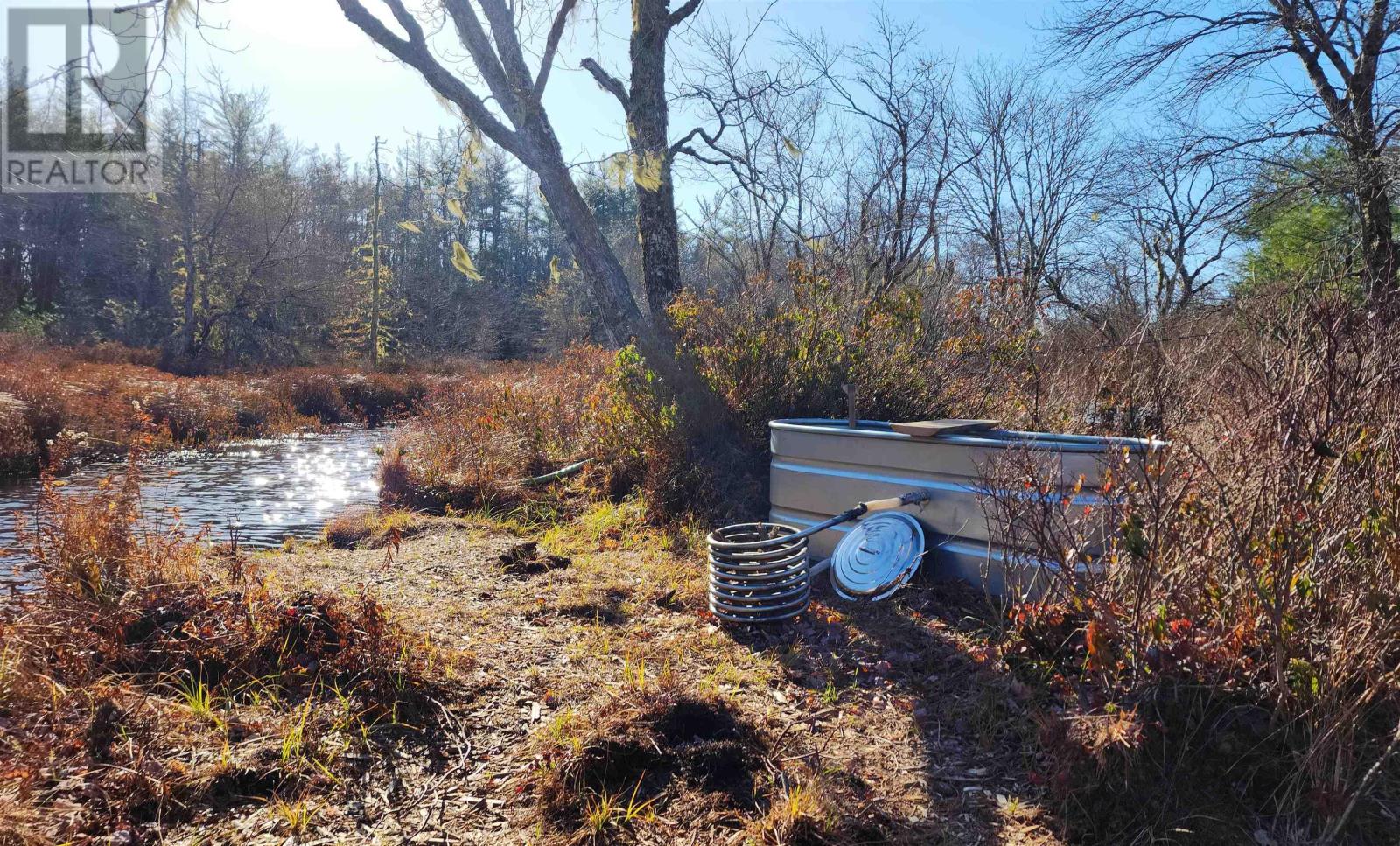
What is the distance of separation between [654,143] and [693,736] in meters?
7.68

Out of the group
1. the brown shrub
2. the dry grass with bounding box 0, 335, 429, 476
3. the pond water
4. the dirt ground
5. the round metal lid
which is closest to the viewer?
the dirt ground

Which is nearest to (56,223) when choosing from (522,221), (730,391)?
(522,221)

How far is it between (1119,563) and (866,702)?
115 centimetres

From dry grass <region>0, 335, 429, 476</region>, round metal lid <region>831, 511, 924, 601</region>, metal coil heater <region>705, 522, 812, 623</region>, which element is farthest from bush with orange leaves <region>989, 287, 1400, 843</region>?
dry grass <region>0, 335, 429, 476</region>

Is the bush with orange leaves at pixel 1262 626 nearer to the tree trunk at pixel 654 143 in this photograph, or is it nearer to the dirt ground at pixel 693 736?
the dirt ground at pixel 693 736

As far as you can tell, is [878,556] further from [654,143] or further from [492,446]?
[654,143]

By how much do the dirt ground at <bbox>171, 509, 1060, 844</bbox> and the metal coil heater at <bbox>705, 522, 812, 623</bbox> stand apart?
11 centimetres

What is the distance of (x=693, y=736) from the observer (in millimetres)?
2920

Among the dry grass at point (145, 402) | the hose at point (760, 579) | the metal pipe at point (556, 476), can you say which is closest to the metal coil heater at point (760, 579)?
the hose at point (760, 579)

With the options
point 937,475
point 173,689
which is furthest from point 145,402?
point 937,475

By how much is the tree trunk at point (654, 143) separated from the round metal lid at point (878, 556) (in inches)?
196

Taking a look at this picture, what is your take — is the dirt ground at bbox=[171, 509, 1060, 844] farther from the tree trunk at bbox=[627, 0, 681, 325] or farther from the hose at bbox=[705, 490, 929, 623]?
the tree trunk at bbox=[627, 0, 681, 325]

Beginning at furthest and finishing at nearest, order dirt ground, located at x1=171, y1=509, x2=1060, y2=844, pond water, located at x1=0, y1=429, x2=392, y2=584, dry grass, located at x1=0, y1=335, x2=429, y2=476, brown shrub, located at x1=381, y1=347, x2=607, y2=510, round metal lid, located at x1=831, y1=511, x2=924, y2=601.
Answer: dry grass, located at x1=0, y1=335, x2=429, y2=476 → brown shrub, located at x1=381, y1=347, x2=607, y2=510 → pond water, located at x1=0, y1=429, x2=392, y2=584 → round metal lid, located at x1=831, y1=511, x2=924, y2=601 → dirt ground, located at x1=171, y1=509, x2=1060, y2=844

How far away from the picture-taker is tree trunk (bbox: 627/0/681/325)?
898cm
